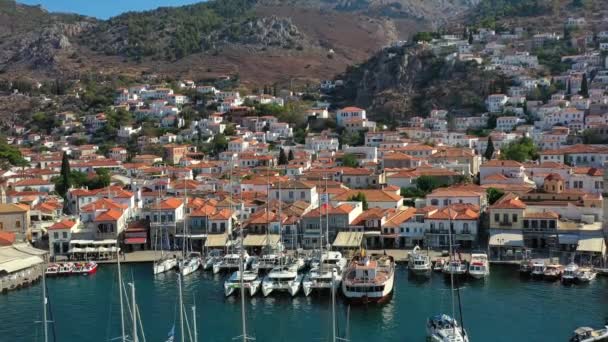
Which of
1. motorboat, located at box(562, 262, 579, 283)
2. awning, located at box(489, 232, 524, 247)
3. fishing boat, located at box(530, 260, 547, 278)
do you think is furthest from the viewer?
awning, located at box(489, 232, 524, 247)

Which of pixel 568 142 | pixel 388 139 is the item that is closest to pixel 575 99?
pixel 568 142

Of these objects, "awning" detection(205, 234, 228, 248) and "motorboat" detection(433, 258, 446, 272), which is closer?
"motorboat" detection(433, 258, 446, 272)

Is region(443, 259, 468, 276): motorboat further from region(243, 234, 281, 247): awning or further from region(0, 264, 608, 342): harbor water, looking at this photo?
region(243, 234, 281, 247): awning

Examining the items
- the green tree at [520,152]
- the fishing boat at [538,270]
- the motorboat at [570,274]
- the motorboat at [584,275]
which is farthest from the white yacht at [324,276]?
the green tree at [520,152]

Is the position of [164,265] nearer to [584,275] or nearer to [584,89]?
[584,275]

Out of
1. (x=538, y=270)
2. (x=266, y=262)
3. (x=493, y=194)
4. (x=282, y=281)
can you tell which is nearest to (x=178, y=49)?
(x=493, y=194)

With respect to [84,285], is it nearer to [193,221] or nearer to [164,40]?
[193,221]

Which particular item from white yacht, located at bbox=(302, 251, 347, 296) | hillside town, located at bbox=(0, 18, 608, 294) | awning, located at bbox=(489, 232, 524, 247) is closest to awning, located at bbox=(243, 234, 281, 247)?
hillside town, located at bbox=(0, 18, 608, 294)
